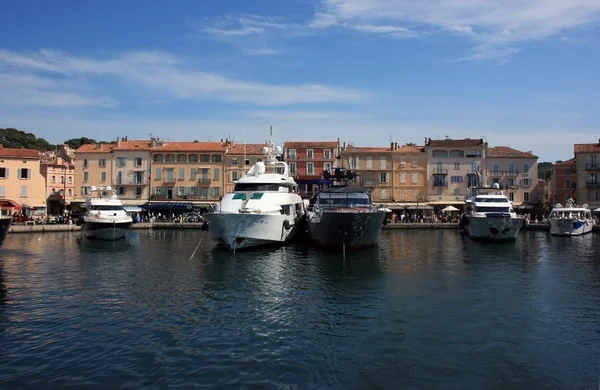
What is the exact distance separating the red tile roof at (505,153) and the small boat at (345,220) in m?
50.7

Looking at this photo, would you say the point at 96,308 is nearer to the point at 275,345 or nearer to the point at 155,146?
the point at 275,345

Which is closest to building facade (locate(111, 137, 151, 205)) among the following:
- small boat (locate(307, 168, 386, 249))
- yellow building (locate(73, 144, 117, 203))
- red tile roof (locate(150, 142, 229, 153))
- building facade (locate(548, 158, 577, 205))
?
yellow building (locate(73, 144, 117, 203))

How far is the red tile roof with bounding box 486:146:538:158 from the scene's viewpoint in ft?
272

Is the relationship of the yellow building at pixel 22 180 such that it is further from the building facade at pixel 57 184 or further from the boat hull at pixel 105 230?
the boat hull at pixel 105 230

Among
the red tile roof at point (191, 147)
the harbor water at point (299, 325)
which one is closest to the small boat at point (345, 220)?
the harbor water at point (299, 325)

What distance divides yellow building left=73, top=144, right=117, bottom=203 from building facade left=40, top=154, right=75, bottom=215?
2.86 meters

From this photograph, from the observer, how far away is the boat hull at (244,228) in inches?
1410

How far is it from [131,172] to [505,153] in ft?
209

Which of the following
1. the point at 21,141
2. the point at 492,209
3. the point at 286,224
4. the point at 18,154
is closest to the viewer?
the point at 286,224

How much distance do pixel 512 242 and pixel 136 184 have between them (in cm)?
6117

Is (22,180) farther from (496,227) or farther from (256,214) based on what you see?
(496,227)

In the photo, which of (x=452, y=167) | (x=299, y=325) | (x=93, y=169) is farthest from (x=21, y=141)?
(x=299, y=325)

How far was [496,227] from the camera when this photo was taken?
47.7 m

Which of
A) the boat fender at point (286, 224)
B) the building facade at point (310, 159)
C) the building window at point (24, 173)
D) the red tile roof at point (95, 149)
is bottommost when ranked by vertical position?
the boat fender at point (286, 224)
